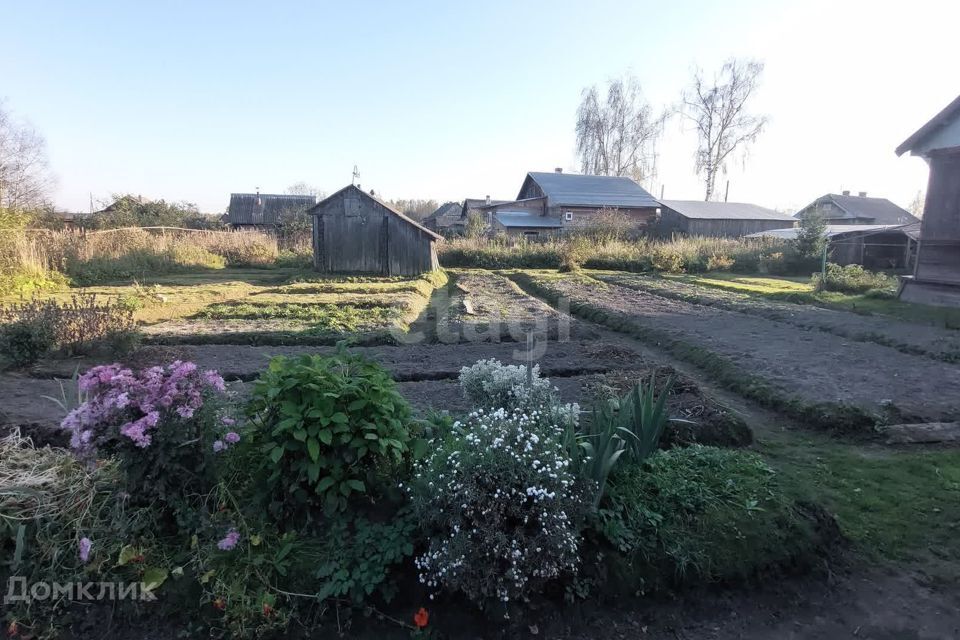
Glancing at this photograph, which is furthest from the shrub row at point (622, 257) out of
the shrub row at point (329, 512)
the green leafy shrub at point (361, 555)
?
the green leafy shrub at point (361, 555)

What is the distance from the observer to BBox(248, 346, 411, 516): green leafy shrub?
2.76 meters

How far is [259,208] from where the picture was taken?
42.2 meters

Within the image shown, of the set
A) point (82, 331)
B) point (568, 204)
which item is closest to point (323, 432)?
point (82, 331)

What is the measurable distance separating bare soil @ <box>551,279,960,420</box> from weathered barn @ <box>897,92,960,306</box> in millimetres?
3303

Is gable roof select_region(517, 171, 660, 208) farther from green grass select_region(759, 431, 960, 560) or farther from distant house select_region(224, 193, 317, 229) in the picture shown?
green grass select_region(759, 431, 960, 560)

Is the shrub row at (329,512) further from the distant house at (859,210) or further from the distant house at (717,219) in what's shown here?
the distant house at (859,210)

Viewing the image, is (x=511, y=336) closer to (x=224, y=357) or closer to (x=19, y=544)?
(x=224, y=357)

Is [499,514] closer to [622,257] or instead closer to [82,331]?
[82,331]

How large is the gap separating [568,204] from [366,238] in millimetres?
22332

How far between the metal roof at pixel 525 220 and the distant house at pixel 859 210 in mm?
21503

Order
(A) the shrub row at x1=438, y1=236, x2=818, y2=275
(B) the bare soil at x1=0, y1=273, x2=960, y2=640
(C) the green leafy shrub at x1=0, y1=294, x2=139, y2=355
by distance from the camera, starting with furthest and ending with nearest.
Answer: (A) the shrub row at x1=438, y1=236, x2=818, y2=275 < (C) the green leafy shrub at x1=0, y1=294, x2=139, y2=355 < (B) the bare soil at x1=0, y1=273, x2=960, y2=640

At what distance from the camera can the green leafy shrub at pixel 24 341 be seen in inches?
259

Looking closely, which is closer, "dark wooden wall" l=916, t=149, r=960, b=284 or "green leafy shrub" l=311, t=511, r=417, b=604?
"green leafy shrub" l=311, t=511, r=417, b=604

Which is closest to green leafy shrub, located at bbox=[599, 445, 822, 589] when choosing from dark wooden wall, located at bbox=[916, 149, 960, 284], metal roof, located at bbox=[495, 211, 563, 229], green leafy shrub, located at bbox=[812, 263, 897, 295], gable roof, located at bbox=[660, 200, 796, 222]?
dark wooden wall, located at bbox=[916, 149, 960, 284]
